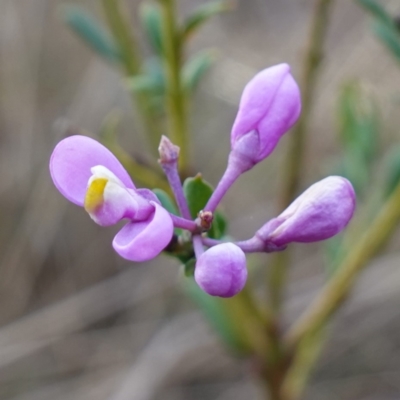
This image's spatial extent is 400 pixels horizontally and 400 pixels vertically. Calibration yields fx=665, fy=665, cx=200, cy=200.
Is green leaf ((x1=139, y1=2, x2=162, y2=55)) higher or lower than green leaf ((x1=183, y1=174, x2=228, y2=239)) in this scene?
higher

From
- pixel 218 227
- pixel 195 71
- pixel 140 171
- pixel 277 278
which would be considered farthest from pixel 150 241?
pixel 277 278

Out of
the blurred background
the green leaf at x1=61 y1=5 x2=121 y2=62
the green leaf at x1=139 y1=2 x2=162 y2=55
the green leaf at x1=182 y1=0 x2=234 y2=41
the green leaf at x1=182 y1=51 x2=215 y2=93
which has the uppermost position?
the green leaf at x1=61 y1=5 x2=121 y2=62

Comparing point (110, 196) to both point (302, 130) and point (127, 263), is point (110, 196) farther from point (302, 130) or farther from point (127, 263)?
point (127, 263)

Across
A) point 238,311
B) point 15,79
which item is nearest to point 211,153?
point 15,79

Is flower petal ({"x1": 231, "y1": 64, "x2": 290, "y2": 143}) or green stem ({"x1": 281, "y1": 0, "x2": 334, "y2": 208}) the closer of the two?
flower petal ({"x1": 231, "y1": 64, "x2": 290, "y2": 143})

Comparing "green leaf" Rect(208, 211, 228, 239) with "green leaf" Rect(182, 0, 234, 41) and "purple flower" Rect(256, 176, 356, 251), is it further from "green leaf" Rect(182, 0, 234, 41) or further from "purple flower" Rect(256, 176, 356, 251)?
"green leaf" Rect(182, 0, 234, 41)

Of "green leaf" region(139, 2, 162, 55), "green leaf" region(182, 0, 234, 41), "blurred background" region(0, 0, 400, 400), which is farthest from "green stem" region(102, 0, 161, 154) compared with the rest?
"blurred background" region(0, 0, 400, 400)

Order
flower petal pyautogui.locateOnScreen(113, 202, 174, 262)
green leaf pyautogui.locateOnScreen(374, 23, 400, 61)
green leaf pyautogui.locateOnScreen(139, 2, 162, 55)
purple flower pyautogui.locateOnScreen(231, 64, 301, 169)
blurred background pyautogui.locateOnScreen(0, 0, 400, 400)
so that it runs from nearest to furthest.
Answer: flower petal pyautogui.locateOnScreen(113, 202, 174, 262) < purple flower pyautogui.locateOnScreen(231, 64, 301, 169) < green leaf pyautogui.locateOnScreen(374, 23, 400, 61) < green leaf pyautogui.locateOnScreen(139, 2, 162, 55) < blurred background pyautogui.locateOnScreen(0, 0, 400, 400)
